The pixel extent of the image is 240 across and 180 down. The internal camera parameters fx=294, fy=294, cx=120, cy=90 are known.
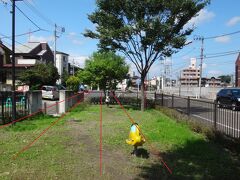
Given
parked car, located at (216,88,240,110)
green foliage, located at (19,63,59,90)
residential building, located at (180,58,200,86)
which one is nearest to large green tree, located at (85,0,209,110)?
parked car, located at (216,88,240,110)

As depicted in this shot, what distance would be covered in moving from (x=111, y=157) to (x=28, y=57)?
46.2 m

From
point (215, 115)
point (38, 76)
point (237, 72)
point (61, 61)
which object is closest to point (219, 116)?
point (215, 115)

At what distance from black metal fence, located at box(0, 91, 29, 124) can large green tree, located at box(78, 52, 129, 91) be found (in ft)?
31.4

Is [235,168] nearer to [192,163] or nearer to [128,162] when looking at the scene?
[192,163]

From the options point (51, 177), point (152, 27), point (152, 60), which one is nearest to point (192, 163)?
point (51, 177)

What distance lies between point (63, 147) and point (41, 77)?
32.1 metres

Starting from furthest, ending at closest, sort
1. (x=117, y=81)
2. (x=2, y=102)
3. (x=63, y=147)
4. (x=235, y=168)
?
(x=117, y=81)
(x=2, y=102)
(x=63, y=147)
(x=235, y=168)

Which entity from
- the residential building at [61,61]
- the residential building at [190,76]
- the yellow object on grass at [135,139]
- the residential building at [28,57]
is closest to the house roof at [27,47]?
the residential building at [28,57]

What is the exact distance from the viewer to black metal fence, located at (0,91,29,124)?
12098 millimetres

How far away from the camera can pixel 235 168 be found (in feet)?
19.5

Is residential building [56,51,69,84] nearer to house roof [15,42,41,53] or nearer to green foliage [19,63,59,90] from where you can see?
house roof [15,42,41,53]

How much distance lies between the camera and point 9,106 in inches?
503

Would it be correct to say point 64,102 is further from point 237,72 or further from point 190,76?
point 190,76

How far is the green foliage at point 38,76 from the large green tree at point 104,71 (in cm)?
1381
